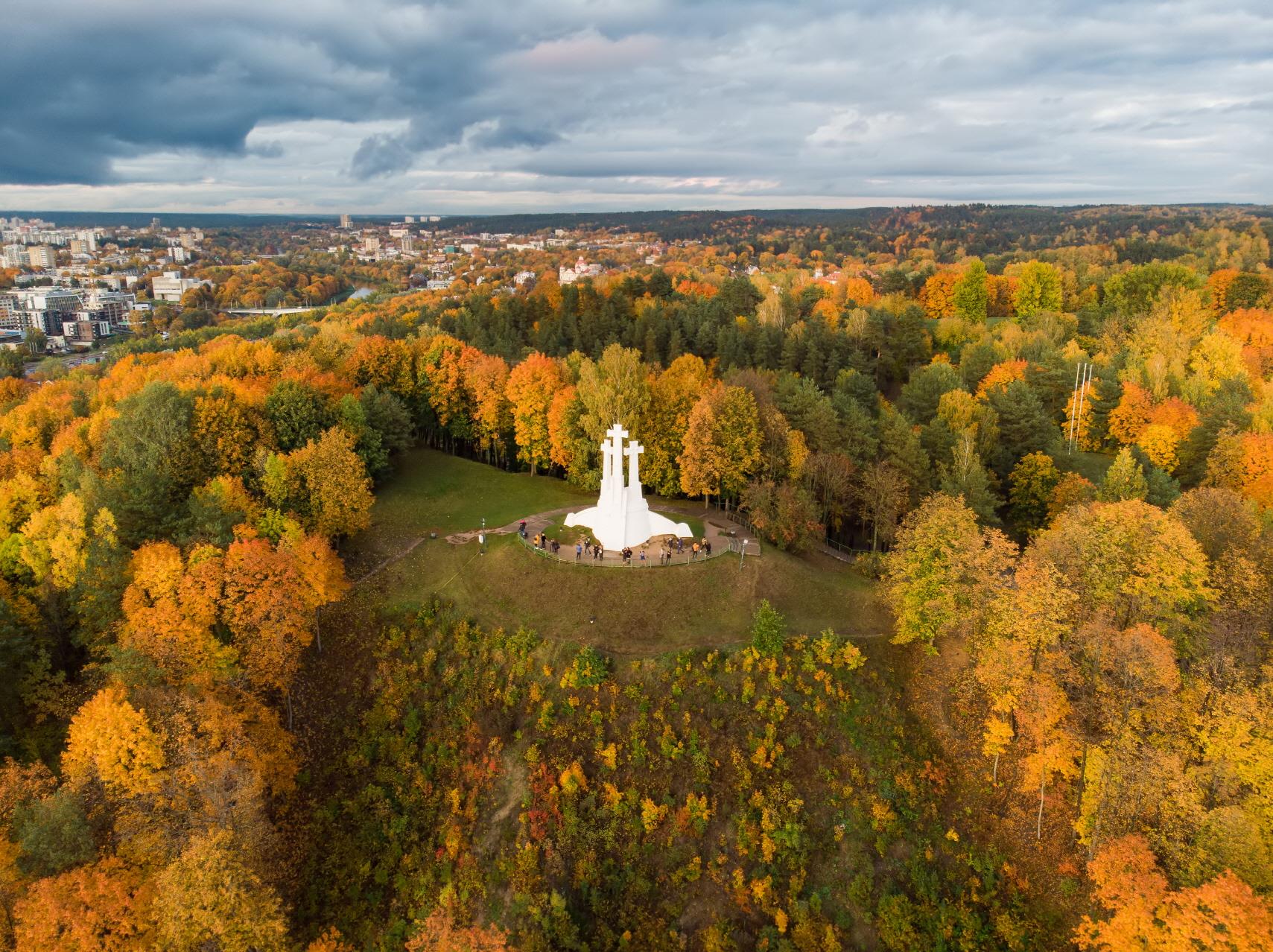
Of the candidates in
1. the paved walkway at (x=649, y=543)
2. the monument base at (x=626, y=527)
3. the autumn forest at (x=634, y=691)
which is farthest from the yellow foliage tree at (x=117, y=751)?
the monument base at (x=626, y=527)

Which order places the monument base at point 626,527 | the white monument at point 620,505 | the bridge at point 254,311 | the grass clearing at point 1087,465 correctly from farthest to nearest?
the bridge at point 254,311, the grass clearing at point 1087,465, the monument base at point 626,527, the white monument at point 620,505

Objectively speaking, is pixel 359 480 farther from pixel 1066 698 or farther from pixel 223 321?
pixel 223 321

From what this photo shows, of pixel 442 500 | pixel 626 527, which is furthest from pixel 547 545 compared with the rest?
pixel 442 500

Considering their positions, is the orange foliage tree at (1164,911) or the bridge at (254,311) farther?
the bridge at (254,311)

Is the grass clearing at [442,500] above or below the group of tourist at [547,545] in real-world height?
below

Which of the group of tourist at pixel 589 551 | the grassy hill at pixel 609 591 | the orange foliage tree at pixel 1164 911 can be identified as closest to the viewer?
the orange foliage tree at pixel 1164 911

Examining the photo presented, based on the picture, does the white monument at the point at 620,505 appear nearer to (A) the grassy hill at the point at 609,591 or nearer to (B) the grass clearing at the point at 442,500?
(A) the grassy hill at the point at 609,591

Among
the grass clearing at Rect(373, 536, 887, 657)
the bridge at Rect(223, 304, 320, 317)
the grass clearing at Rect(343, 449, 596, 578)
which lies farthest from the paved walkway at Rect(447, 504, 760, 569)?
the bridge at Rect(223, 304, 320, 317)

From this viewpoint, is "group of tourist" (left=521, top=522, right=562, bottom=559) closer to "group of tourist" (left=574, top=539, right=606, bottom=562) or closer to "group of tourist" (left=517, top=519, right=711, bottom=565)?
"group of tourist" (left=517, top=519, right=711, bottom=565)

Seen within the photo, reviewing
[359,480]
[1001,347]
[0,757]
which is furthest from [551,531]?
[1001,347]
